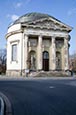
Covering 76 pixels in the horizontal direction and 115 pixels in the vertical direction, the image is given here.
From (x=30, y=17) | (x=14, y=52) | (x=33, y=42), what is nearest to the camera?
(x=33, y=42)

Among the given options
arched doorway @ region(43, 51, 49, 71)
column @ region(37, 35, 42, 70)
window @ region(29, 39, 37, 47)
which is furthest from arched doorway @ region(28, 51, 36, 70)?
arched doorway @ region(43, 51, 49, 71)

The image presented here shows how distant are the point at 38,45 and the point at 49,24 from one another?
212 inches

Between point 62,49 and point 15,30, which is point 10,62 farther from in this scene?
point 62,49

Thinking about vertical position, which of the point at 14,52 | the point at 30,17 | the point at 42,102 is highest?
the point at 30,17

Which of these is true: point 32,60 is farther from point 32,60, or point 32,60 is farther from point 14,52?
point 14,52

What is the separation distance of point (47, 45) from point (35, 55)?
3.68 m

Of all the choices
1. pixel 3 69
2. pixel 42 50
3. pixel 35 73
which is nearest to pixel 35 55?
pixel 42 50

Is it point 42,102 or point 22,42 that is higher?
point 22,42

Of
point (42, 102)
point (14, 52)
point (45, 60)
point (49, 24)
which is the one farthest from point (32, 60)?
point (42, 102)

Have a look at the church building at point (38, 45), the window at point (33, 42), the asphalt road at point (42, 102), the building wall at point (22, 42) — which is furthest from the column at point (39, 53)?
the asphalt road at point (42, 102)

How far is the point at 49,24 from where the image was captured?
59750 millimetres

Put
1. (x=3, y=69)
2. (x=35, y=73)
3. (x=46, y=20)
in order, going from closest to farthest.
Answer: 1. (x=35, y=73)
2. (x=46, y=20)
3. (x=3, y=69)

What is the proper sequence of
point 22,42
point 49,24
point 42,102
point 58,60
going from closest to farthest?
point 42,102
point 22,42
point 49,24
point 58,60

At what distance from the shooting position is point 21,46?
2328 inches
